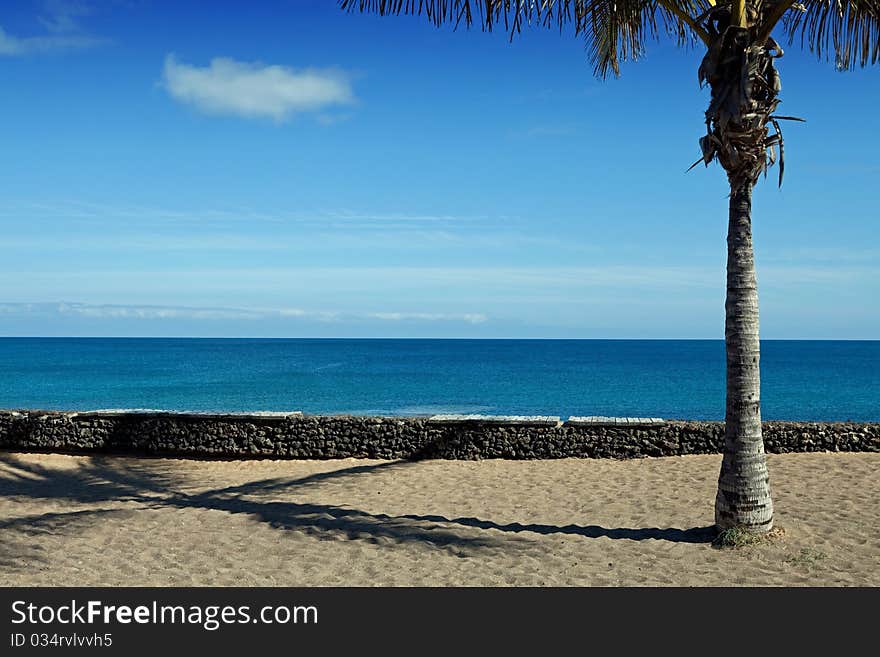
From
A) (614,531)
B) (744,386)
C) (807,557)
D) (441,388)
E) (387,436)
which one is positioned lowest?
(441,388)

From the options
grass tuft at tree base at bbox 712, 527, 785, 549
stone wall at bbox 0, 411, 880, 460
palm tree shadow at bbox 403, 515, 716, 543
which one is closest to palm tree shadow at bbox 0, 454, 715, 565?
palm tree shadow at bbox 403, 515, 716, 543

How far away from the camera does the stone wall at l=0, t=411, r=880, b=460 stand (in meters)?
12.9

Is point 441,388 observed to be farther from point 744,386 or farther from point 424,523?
point 744,386

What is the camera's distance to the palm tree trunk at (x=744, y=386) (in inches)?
311

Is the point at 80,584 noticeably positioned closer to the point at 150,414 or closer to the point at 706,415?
the point at 150,414

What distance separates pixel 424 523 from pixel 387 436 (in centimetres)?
435

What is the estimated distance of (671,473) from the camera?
11781mm

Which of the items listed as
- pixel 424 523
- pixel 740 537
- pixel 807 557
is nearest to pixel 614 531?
pixel 740 537

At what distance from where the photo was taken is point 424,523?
30.4 feet

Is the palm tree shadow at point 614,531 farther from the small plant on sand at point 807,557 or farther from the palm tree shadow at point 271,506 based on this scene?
the small plant on sand at point 807,557

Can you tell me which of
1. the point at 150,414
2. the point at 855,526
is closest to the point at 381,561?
the point at 855,526

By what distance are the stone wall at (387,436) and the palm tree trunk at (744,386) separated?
5.05 m

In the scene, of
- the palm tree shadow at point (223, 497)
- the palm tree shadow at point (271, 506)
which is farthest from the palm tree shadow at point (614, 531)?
the palm tree shadow at point (223, 497)

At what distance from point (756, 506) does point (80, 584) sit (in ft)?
21.6
